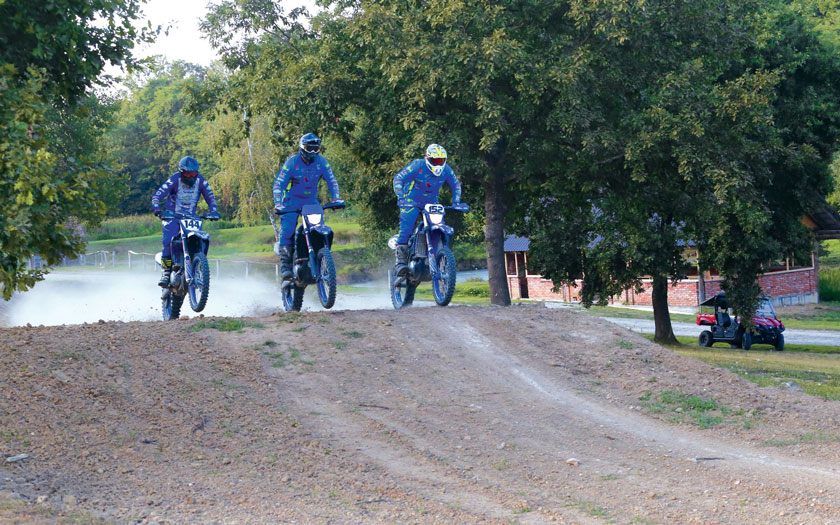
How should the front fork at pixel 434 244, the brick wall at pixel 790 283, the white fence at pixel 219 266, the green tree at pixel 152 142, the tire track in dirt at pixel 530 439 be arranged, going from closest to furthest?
the tire track in dirt at pixel 530 439, the front fork at pixel 434 244, the brick wall at pixel 790 283, the white fence at pixel 219 266, the green tree at pixel 152 142

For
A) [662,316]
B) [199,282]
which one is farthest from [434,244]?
[662,316]

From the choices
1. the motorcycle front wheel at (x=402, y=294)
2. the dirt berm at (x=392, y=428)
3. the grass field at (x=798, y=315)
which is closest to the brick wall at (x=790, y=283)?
the grass field at (x=798, y=315)

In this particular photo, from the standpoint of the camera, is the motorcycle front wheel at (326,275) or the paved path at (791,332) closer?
the motorcycle front wheel at (326,275)

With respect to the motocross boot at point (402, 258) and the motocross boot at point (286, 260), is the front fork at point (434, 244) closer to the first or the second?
→ the motocross boot at point (402, 258)

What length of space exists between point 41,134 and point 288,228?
6.49m

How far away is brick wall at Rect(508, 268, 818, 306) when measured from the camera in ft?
135

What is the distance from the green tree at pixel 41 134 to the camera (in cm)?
626

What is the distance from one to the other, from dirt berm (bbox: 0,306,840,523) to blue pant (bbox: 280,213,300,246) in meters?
1.56

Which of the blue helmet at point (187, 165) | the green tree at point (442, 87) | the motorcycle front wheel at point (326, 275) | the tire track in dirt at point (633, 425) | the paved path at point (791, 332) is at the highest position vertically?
the green tree at point (442, 87)

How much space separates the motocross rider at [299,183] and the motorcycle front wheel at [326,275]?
71cm

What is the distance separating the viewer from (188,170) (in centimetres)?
1377

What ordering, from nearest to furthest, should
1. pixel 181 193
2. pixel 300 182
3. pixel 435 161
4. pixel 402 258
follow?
pixel 300 182 → pixel 181 193 → pixel 435 161 → pixel 402 258

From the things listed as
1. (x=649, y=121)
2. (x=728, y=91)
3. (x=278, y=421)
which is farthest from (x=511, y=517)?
(x=728, y=91)

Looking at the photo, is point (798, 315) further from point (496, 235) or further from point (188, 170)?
point (188, 170)
